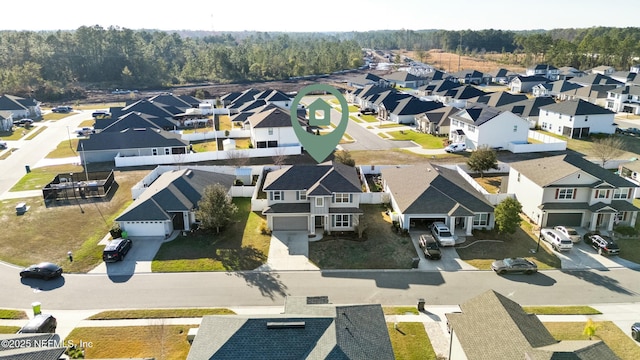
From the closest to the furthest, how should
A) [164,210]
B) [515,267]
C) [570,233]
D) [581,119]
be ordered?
[515,267] < [570,233] < [164,210] < [581,119]

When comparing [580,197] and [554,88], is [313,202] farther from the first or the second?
[554,88]

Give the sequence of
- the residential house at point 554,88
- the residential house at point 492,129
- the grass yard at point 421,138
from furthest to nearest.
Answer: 1. the residential house at point 554,88
2. the grass yard at point 421,138
3. the residential house at point 492,129

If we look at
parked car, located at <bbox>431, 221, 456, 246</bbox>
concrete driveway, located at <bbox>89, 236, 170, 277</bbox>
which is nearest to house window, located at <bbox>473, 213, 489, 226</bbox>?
parked car, located at <bbox>431, 221, 456, 246</bbox>

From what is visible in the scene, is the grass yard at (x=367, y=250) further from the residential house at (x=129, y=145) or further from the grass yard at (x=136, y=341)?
the residential house at (x=129, y=145)

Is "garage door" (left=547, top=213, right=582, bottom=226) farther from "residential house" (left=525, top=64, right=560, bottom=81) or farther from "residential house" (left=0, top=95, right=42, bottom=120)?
"residential house" (left=525, top=64, right=560, bottom=81)

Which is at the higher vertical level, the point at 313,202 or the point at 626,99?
the point at 626,99

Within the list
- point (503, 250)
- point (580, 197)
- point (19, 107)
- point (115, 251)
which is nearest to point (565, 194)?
point (580, 197)

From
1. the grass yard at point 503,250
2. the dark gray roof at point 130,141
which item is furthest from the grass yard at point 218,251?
the dark gray roof at point 130,141
